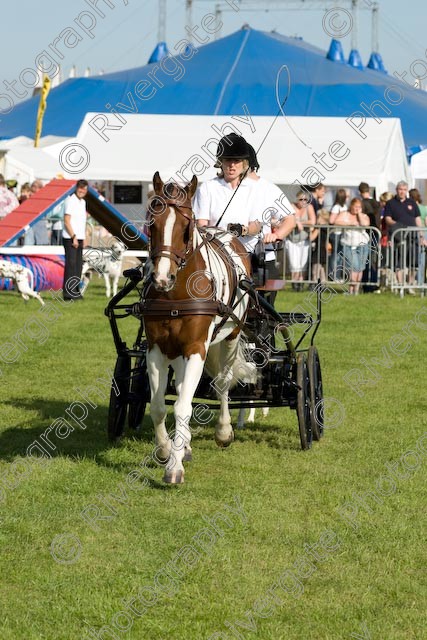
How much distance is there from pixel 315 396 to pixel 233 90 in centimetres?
2853

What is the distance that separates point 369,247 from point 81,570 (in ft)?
53.0

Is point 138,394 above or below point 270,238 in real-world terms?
below

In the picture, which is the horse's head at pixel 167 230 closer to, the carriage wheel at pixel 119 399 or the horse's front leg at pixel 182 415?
the horse's front leg at pixel 182 415

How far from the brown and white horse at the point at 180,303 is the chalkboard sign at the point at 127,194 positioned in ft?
77.0

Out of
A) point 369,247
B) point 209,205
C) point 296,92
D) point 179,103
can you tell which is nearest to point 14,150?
point 179,103

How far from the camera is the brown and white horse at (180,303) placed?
6.26 meters

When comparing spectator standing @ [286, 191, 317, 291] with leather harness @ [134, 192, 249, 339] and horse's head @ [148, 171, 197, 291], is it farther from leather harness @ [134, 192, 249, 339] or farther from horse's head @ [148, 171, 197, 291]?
horse's head @ [148, 171, 197, 291]

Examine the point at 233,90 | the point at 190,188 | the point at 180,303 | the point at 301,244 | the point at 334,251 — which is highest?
the point at 233,90

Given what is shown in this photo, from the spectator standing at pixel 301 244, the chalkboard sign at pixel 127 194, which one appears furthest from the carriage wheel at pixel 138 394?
the chalkboard sign at pixel 127 194

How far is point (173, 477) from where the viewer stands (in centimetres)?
665

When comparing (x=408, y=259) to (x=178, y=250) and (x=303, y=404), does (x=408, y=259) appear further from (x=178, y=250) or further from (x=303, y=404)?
(x=178, y=250)

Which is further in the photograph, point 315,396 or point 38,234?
point 38,234

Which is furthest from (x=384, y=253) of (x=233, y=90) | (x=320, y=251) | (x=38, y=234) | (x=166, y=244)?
(x=233, y=90)

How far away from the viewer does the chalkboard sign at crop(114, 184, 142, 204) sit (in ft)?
100
